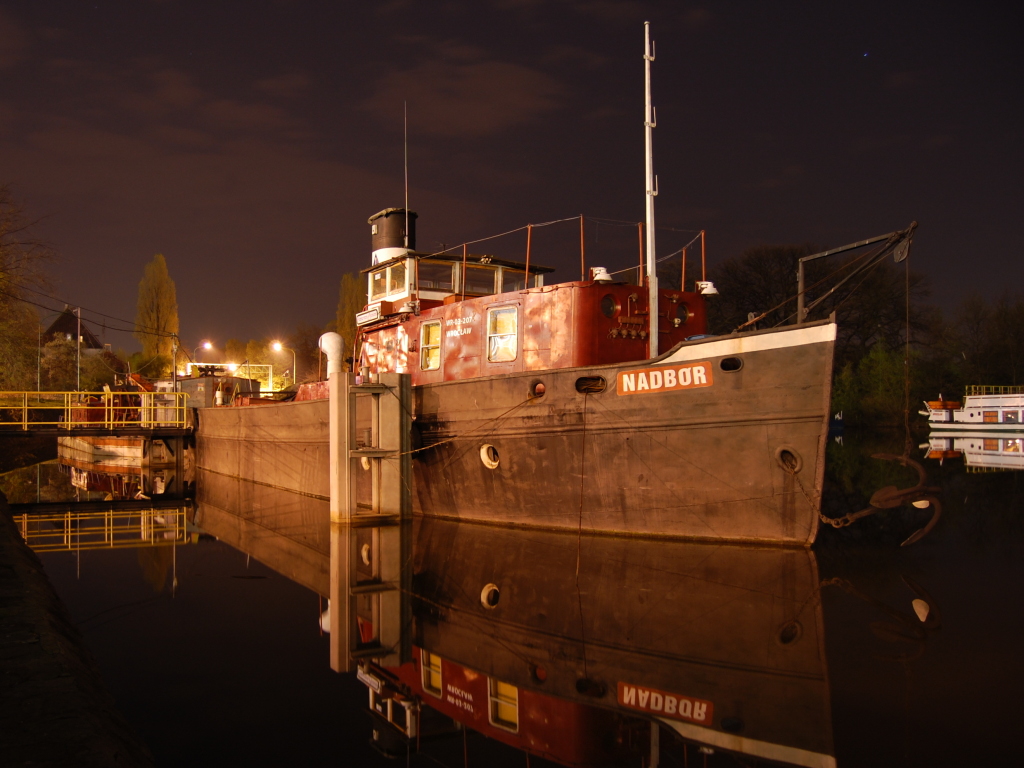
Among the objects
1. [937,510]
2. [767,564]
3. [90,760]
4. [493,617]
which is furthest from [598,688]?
[937,510]

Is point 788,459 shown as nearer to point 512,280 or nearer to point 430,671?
point 430,671

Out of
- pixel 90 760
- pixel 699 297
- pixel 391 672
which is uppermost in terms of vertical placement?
pixel 699 297

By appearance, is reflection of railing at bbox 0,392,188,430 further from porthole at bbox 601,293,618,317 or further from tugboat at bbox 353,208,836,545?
porthole at bbox 601,293,618,317

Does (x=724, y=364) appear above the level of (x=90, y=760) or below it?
above

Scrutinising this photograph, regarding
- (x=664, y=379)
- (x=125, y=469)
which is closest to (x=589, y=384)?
(x=664, y=379)

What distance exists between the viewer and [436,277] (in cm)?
1518

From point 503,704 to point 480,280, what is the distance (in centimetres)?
1075

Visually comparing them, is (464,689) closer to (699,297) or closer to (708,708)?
(708,708)

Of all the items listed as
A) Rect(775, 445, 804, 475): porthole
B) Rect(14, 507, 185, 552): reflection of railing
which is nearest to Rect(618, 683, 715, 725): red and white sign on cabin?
Rect(775, 445, 804, 475): porthole

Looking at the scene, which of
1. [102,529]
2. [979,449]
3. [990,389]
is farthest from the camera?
[990,389]

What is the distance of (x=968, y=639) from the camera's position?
21.2 ft

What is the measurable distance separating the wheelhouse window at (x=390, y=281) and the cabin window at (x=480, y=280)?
1.28m

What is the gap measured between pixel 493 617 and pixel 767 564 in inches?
145

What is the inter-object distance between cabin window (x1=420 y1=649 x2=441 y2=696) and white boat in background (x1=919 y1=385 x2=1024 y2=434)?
1641 inches
